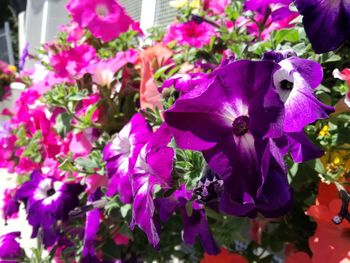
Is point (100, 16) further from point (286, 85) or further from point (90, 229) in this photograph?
point (286, 85)

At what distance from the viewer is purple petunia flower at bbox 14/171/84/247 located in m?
0.88

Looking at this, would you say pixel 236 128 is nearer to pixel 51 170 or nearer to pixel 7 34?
pixel 51 170

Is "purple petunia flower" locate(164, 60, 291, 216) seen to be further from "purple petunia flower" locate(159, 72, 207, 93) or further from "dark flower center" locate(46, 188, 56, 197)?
"dark flower center" locate(46, 188, 56, 197)

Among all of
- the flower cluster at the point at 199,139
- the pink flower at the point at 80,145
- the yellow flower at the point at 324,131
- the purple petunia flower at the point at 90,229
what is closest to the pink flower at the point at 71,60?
the flower cluster at the point at 199,139

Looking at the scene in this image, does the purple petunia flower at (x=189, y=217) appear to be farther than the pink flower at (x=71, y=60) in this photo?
No

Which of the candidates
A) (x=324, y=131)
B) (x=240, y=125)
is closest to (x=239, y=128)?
(x=240, y=125)

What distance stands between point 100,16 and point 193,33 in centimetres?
25

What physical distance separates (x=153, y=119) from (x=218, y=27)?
0.46m

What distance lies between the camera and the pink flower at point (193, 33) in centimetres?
102

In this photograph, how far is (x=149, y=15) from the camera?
5.44 ft

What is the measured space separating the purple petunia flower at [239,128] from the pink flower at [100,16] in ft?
2.46

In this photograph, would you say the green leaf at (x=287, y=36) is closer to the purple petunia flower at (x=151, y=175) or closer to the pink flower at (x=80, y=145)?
the purple petunia flower at (x=151, y=175)

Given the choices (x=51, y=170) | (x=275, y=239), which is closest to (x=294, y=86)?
(x=275, y=239)

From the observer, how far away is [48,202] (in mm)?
885
